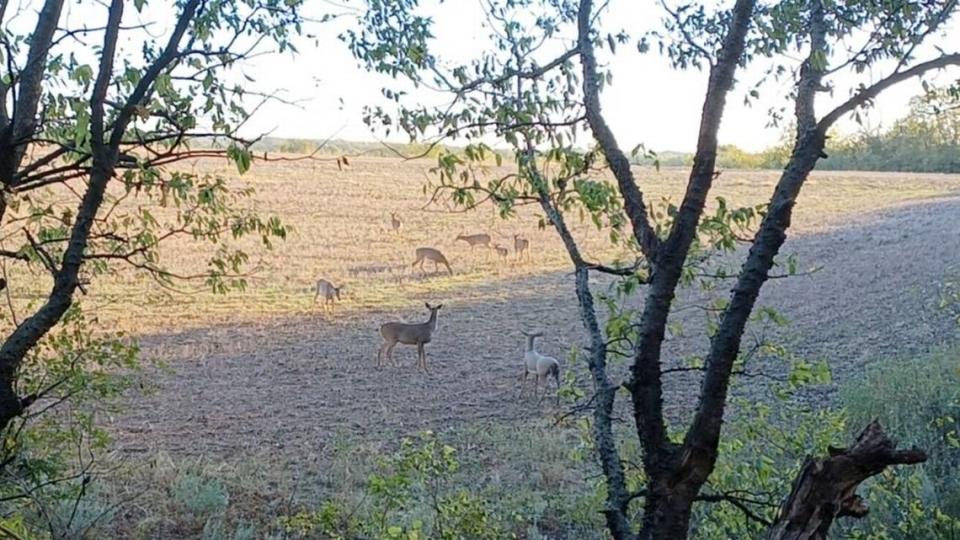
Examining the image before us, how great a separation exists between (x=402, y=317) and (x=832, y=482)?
18.3 metres

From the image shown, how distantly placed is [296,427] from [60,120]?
28.9ft

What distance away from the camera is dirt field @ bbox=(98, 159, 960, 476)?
41.8 ft

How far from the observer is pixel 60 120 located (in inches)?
159

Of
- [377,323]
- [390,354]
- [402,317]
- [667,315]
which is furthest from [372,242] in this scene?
[667,315]

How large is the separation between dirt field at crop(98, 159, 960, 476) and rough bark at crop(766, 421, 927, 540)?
7.38 ft

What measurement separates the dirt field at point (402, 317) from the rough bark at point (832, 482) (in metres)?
2.25

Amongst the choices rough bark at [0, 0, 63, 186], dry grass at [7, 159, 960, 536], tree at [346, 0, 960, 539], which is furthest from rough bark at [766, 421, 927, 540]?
rough bark at [0, 0, 63, 186]

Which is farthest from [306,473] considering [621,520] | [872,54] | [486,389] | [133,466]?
[872,54]

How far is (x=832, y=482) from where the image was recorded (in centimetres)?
260

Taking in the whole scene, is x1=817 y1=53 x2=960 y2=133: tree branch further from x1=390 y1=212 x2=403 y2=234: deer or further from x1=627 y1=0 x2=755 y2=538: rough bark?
x1=390 y1=212 x2=403 y2=234: deer

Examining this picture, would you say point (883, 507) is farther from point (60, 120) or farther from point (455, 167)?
point (60, 120)

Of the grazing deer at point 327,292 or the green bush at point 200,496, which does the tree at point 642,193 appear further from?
the grazing deer at point 327,292

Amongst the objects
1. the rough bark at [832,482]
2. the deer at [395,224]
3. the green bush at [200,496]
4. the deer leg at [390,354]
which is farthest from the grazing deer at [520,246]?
the rough bark at [832,482]

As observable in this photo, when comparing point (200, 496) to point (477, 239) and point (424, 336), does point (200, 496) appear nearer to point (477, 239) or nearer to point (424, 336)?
point (424, 336)
